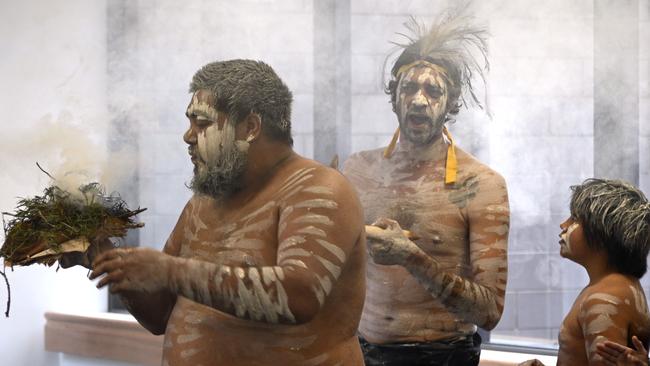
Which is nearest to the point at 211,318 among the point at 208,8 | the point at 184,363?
the point at 184,363

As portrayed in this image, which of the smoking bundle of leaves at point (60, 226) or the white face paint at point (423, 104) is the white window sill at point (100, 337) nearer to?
the white face paint at point (423, 104)

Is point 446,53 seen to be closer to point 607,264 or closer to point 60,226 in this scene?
point 607,264

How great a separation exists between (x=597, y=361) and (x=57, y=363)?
3.35m

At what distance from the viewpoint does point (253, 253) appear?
2006 millimetres

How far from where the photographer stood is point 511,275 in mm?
4211

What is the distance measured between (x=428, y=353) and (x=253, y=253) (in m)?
0.79

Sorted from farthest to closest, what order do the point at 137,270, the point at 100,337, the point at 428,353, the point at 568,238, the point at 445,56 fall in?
the point at 100,337 < the point at 445,56 < the point at 428,353 < the point at 568,238 < the point at 137,270

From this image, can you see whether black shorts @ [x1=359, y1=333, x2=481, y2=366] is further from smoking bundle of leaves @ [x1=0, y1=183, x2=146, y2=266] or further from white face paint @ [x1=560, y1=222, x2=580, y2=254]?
smoking bundle of leaves @ [x1=0, y1=183, x2=146, y2=266]

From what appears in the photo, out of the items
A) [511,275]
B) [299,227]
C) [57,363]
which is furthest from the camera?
[57,363]

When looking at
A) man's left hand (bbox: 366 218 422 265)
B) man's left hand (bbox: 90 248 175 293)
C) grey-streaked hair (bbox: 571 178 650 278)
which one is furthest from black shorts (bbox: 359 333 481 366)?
man's left hand (bbox: 90 248 175 293)

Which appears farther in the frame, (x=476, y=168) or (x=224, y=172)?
(x=476, y=168)

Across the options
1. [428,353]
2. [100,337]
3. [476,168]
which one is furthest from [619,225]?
[100,337]

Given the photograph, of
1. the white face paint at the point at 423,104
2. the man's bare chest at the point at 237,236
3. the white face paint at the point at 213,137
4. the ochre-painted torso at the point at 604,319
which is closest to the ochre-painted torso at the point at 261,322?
the man's bare chest at the point at 237,236

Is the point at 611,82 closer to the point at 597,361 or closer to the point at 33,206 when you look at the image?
the point at 597,361
